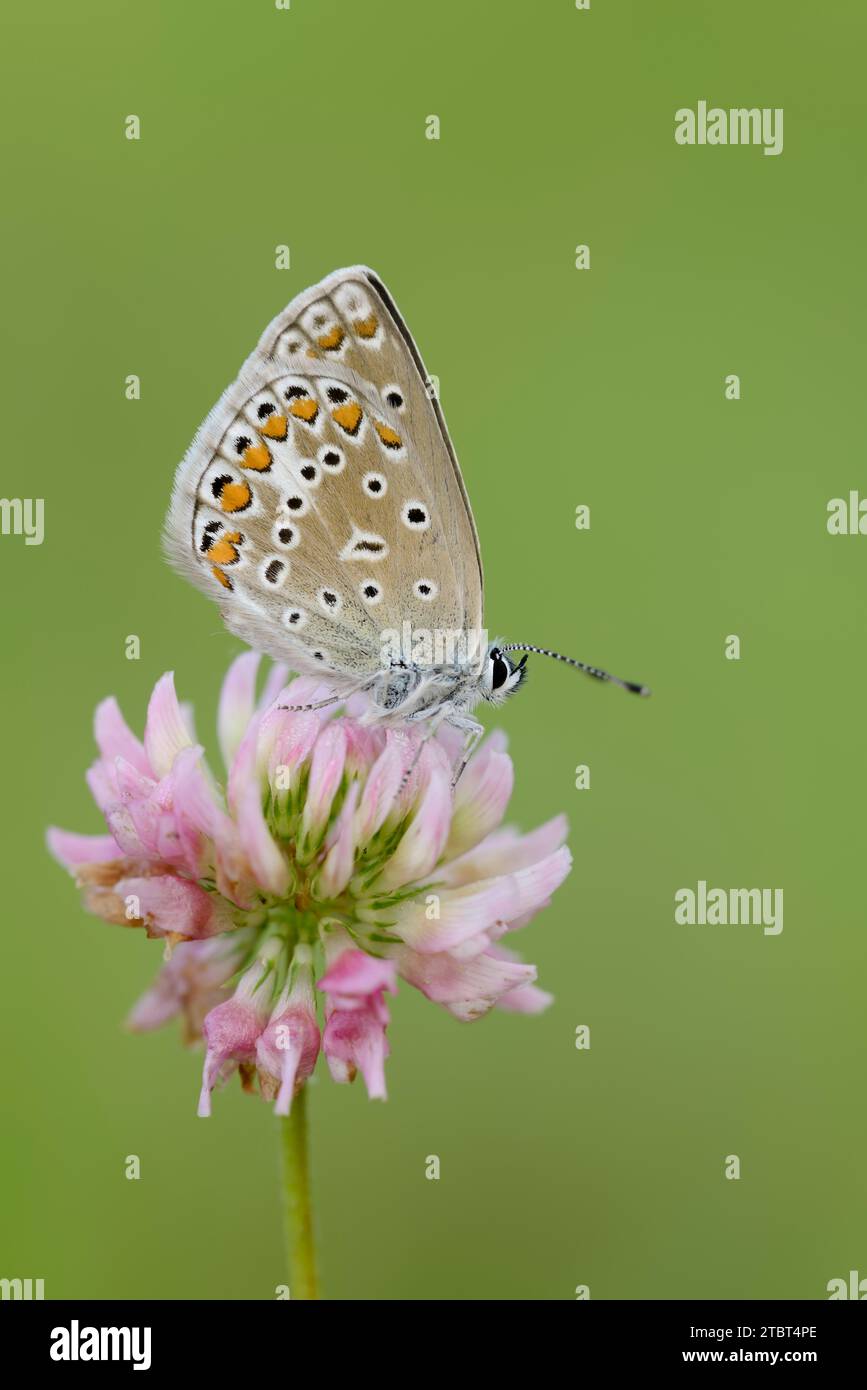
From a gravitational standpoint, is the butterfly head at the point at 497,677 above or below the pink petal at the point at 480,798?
above

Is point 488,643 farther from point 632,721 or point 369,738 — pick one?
point 632,721

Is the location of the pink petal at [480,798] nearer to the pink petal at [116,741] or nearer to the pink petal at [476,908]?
the pink petal at [476,908]

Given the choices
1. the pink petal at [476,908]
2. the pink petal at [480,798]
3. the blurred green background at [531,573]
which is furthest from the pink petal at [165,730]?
the blurred green background at [531,573]

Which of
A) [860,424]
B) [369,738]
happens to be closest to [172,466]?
[860,424]

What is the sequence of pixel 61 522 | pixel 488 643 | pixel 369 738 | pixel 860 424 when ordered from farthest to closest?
pixel 860 424, pixel 61 522, pixel 488 643, pixel 369 738

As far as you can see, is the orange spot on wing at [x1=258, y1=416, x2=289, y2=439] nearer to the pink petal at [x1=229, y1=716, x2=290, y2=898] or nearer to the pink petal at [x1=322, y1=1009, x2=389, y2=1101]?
the pink petal at [x1=229, y1=716, x2=290, y2=898]

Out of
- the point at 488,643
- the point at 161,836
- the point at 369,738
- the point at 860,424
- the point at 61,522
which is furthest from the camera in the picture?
the point at 860,424
